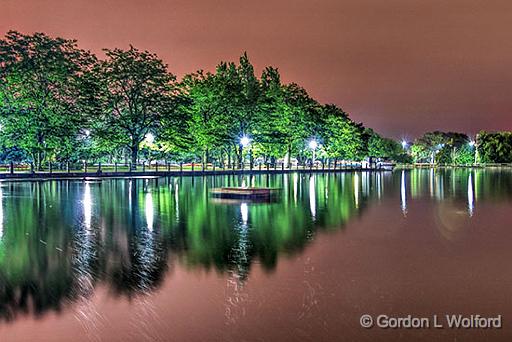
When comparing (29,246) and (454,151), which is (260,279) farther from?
(454,151)

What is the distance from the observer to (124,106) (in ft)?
187

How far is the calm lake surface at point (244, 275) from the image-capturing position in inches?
288

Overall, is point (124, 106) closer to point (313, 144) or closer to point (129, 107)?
point (129, 107)

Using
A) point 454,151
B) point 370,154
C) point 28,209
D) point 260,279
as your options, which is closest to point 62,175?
point 28,209

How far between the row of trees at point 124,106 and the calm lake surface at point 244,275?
33.7 meters

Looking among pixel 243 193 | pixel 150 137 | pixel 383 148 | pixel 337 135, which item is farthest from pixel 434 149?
pixel 243 193

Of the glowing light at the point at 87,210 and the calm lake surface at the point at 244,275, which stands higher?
the glowing light at the point at 87,210

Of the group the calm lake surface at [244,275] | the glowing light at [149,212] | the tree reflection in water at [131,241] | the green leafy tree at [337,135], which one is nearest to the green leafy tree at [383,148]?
the green leafy tree at [337,135]

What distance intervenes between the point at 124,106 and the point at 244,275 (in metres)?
49.6

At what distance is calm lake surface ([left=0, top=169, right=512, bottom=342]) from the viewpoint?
7.32 meters

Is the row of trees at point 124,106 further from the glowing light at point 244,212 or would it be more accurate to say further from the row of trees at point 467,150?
the row of trees at point 467,150

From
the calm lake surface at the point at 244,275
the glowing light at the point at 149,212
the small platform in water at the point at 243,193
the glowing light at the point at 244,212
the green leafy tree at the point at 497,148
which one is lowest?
the calm lake surface at the point at 244,275

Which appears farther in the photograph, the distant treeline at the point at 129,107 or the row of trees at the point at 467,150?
the row of trees at the point at 467,150

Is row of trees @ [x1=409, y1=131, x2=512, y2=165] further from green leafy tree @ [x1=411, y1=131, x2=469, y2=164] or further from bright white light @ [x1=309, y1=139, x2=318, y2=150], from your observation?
bright white light @ [x1=309, y1=139, x2=318, y2=150]
